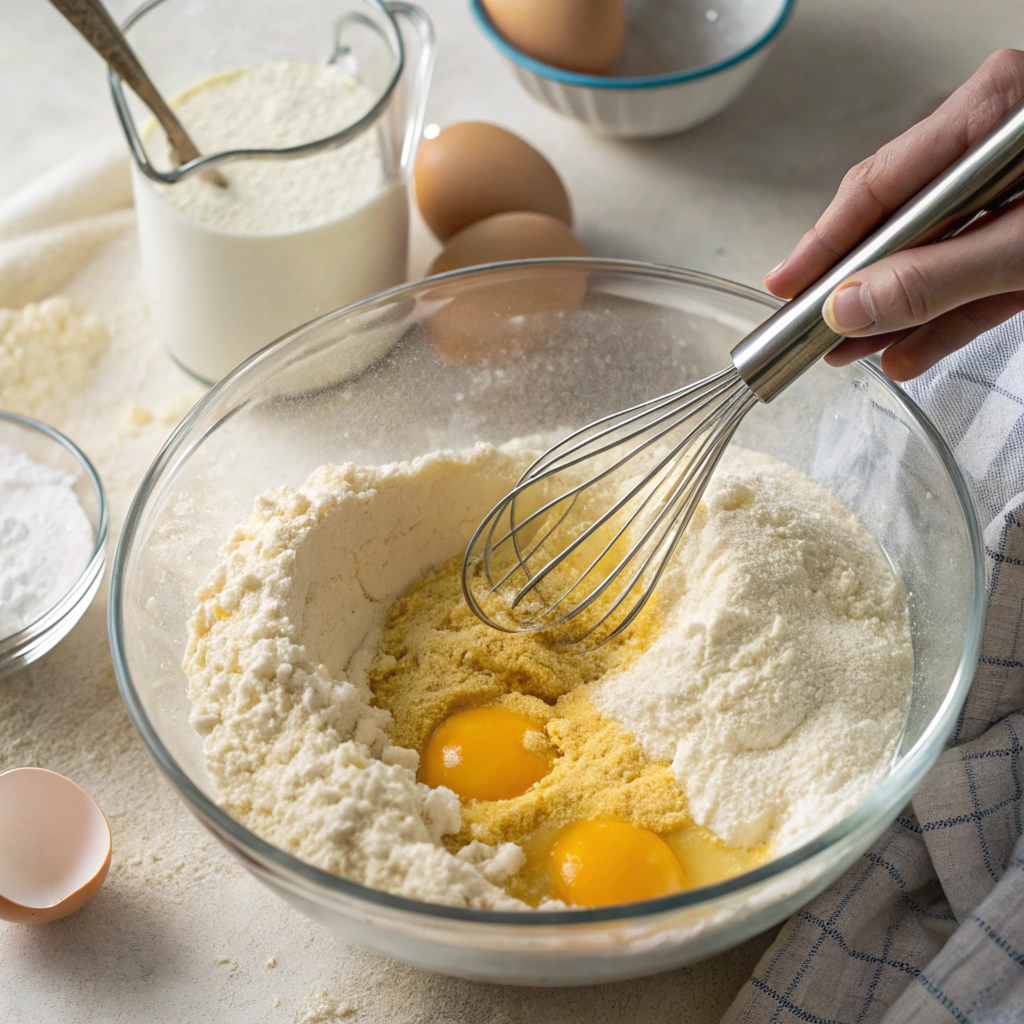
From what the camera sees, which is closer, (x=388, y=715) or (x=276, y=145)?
(x=388, y=715)

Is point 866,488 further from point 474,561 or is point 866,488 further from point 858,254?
point 474,561

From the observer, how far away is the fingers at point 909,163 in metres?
1.01

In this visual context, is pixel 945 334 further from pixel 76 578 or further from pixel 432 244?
pixel 76 578

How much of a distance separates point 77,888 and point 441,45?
1.66m

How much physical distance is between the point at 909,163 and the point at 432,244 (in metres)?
0.89

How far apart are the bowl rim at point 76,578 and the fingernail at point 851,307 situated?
2.95 ft

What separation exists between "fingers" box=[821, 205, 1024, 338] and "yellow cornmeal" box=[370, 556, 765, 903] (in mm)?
392

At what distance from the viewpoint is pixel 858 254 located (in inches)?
37.1

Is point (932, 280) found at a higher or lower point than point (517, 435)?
higher

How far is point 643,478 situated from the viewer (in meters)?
1.15

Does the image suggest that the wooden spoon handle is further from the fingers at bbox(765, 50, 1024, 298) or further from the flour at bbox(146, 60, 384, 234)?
the fingers at bbox(765, 50, 1024, 298)

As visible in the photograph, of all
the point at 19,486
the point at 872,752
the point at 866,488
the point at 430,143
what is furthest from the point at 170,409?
the point at 872,752

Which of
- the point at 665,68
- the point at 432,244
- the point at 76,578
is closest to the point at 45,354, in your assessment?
the point at 76,578

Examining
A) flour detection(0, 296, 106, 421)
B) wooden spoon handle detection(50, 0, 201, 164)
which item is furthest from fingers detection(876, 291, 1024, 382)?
flour detection(0, 296, 106, 421)
